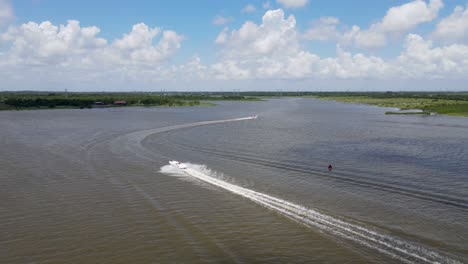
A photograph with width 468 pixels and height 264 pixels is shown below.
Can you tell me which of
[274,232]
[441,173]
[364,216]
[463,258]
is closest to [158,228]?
[274,232]

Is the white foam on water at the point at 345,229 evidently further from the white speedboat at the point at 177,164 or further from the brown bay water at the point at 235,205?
the white speedboat at the point at 177,164

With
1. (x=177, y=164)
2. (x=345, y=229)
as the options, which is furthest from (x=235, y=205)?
(x=177, y=164)

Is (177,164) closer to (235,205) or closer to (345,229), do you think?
(235,205)

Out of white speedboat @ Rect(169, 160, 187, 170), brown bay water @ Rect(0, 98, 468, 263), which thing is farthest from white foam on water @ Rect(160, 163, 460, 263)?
white speedboat @ Rect(169, 160, 187, 170)

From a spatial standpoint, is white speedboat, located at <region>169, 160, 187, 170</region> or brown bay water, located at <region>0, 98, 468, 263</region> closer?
brown bay water, located at <region>0, 98, 468, 263</region>

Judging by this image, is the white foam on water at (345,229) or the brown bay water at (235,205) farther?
the brown bay water at (235,205)

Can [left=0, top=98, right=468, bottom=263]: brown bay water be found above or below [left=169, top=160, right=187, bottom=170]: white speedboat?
below

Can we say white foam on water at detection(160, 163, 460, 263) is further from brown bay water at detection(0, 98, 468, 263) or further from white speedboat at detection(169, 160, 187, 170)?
white speedboat at detection(169, 160, 187, 170)

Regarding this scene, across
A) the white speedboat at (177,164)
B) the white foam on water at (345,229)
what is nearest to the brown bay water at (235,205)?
the white foam on water at (345,229)
